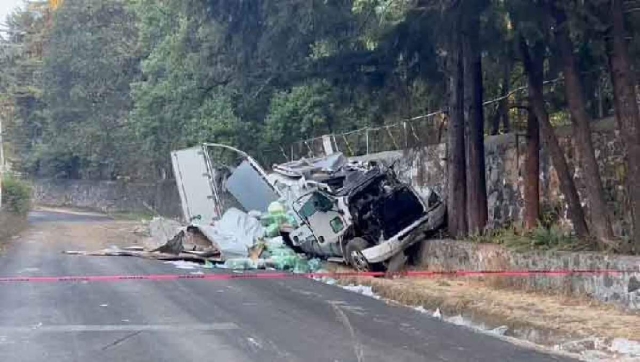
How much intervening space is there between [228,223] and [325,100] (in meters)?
9.73

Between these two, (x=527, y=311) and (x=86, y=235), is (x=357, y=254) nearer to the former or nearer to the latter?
(x=527, y=311)

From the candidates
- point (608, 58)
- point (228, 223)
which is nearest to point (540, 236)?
point (608, 58)

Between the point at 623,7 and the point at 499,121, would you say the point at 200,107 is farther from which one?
the point at 623,7

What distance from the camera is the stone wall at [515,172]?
594 inches

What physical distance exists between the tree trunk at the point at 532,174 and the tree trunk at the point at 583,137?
2472 millimetres

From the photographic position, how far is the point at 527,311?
12.2 meters

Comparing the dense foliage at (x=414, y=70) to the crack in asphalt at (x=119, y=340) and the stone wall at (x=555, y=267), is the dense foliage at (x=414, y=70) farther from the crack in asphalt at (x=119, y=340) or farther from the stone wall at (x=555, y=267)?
the crack in asphalt at (x=119, y=340)

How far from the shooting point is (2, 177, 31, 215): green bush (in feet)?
117

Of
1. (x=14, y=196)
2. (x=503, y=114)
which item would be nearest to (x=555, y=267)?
(x=503, y=114)

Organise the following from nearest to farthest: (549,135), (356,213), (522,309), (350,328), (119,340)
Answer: (119,340) < (350,328) < (522,309) < (549,135) < (356,213)

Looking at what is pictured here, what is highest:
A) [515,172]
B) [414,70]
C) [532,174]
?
[414,70]

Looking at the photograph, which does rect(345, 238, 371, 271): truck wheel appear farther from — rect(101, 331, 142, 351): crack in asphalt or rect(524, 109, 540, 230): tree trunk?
rect(101, 331, 142, 351): crack in asphalt

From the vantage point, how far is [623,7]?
521 inches

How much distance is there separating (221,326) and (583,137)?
635cm
